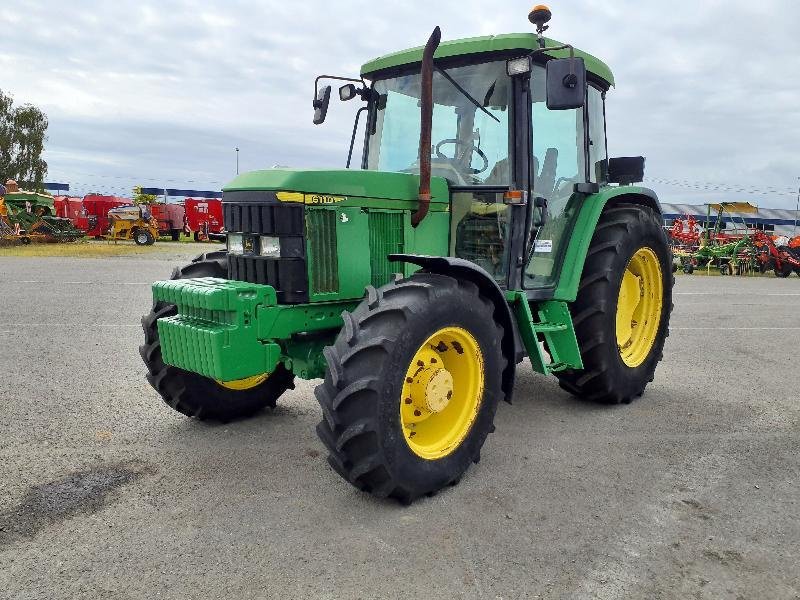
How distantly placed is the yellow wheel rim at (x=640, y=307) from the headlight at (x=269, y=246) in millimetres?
3037

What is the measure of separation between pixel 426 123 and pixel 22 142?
54.8 m

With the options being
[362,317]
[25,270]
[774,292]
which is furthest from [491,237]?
[25,270]

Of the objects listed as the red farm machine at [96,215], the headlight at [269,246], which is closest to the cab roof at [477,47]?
the headlight at [269,246]

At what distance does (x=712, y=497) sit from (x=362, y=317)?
2.07 m

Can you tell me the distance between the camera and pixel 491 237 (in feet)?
14.5

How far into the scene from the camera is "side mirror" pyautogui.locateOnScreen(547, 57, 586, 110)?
3.70 meters

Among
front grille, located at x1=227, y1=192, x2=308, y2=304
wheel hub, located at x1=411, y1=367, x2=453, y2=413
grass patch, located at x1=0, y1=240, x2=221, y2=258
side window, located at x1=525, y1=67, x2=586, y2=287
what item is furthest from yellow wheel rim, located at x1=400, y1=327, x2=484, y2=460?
grass patch, located at x1=0, y1=240, x2=221, y2=258

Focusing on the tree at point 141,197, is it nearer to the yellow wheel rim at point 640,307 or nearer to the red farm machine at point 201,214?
the red farm machine at point 201,214

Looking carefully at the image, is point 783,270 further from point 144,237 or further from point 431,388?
point 144,237

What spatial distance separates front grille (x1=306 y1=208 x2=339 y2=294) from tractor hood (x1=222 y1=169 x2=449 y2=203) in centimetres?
14

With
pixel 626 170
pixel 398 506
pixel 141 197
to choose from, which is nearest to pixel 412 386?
pixel 398 506

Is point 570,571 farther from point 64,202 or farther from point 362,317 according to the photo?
point 64,202

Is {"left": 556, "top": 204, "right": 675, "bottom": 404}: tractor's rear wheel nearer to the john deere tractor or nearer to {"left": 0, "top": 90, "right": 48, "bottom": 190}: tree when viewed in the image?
the john deere tractor

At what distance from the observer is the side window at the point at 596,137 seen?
507 centimetres
